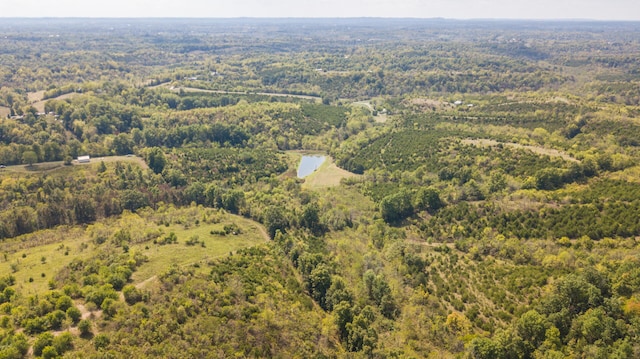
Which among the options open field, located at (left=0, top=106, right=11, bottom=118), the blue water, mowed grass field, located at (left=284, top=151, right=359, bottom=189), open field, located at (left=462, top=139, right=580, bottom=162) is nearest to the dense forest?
mowed grass field, located at (left=284, top=151, right=359, bottom=189)

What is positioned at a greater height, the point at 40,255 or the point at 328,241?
the point at 40,255

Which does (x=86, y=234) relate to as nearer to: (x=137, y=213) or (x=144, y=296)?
(x=137, y=213)

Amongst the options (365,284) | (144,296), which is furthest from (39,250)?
(365,284)

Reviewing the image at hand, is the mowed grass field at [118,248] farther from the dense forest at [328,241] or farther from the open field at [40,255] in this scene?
the dense forest at [328,241]

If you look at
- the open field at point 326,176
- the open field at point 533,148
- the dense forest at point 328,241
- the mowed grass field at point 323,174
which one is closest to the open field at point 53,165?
the dense forest at point 328,241

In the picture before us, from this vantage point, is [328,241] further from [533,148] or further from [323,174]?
[533,148]

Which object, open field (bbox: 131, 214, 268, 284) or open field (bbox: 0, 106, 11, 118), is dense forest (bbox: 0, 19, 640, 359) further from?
open field (bbox: 0, 106, 11, 118)

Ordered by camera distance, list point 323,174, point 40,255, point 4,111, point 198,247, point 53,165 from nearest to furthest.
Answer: point 40,255 < point 198,247 < point 53,165 < point 323,174 < point 4,111

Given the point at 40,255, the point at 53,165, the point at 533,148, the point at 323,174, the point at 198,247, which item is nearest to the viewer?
the point at 40,255

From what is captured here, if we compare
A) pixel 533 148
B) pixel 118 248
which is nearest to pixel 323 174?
pixel 533 148
